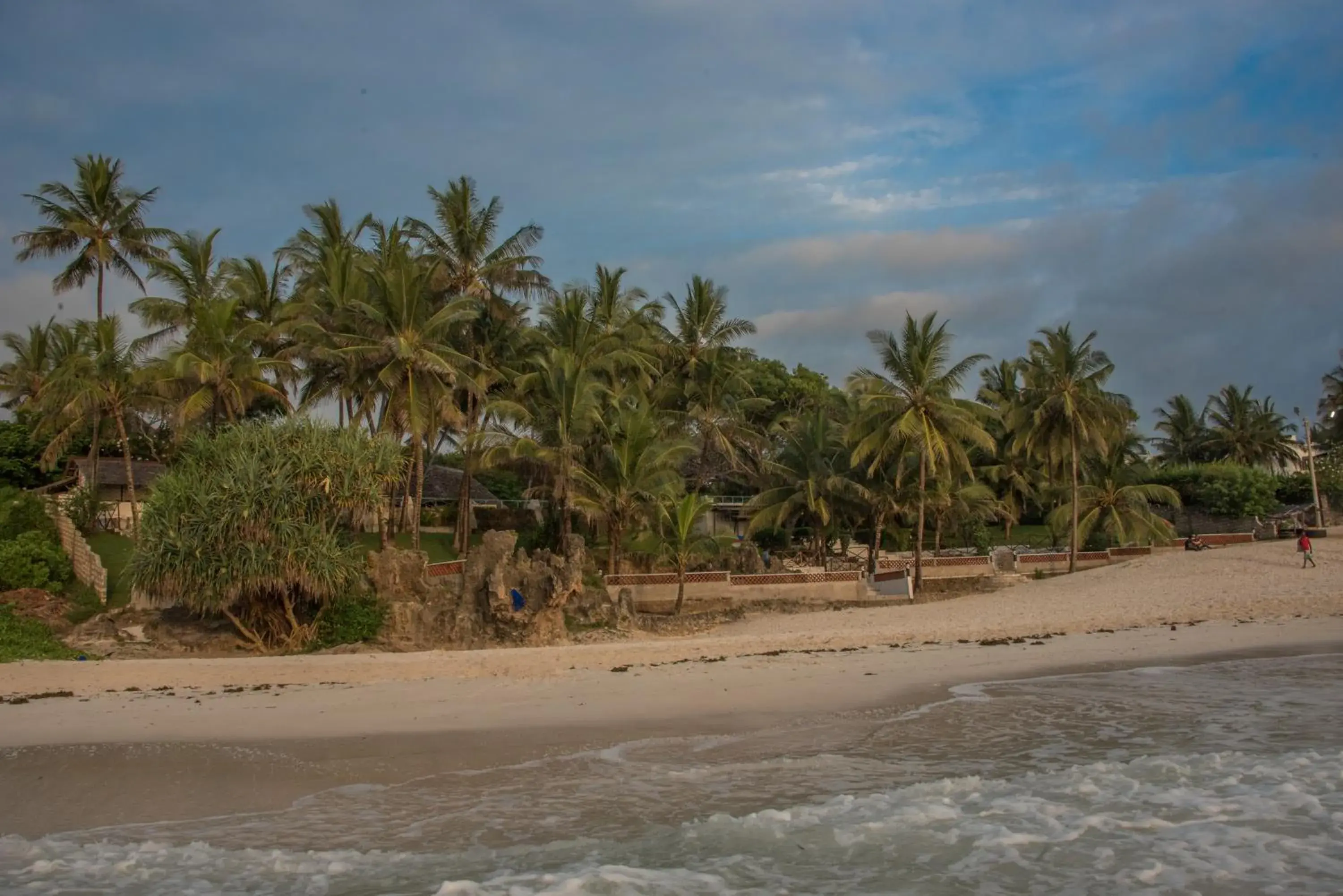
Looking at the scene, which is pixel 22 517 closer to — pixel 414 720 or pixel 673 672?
pixel 414 720

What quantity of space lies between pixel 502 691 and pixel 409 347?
13491 mm

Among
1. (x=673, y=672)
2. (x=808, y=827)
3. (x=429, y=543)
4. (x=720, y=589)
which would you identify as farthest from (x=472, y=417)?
(x=808, y=827)

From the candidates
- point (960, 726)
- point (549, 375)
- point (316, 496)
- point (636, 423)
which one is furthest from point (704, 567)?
point (960, 726)

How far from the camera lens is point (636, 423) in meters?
26.9

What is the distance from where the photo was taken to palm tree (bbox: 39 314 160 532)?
87.6ft

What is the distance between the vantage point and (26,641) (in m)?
18.1

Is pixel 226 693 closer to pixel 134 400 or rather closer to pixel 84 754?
pixel 84 754

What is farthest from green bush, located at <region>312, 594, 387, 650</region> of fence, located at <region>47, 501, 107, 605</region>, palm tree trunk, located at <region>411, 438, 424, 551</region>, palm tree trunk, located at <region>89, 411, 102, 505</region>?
palm tree trunk, located at <region>89, 411, 102, 505</region>

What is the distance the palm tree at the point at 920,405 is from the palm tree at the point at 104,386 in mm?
21070

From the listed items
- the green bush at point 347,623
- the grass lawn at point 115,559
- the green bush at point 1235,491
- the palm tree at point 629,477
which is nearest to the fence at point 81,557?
the grass lawn at point 115,559

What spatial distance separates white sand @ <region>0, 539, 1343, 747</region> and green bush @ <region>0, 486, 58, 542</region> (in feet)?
37.1

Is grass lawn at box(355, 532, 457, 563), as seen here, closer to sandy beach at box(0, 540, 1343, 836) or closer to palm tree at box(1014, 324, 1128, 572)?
sandy beach at box(0, 540, 1343, 836)

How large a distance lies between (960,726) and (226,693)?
10.3 m

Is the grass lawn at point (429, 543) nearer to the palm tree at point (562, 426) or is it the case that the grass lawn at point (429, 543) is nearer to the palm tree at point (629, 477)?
the palm tree at point (562, 426)
